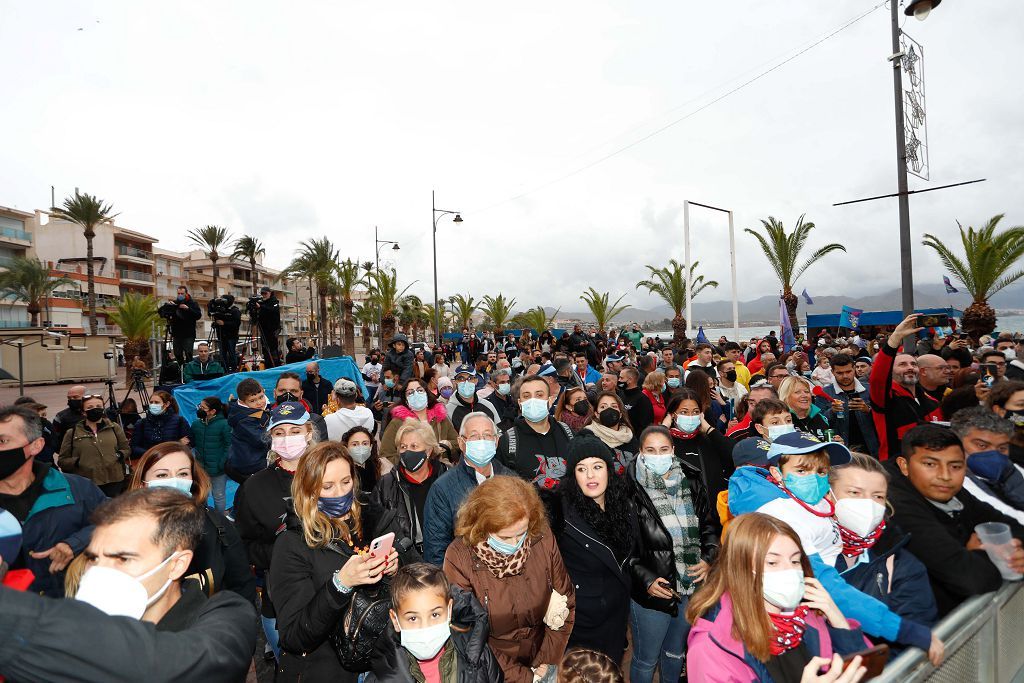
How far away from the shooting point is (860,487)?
2.79m

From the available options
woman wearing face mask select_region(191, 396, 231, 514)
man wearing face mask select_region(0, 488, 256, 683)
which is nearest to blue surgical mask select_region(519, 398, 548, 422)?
man wearing face mask select_region(0, 488, 256, 683)

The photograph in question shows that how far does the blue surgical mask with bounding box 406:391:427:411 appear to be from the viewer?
6680 mm

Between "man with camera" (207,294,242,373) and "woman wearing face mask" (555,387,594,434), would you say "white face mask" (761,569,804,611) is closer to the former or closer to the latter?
"woman wearing face mask" (555,387,594,434)

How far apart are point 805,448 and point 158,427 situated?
7.01 metres

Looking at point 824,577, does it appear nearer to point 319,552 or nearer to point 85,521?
point 319,552

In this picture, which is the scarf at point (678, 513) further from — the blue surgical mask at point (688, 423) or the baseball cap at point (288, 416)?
the baseball cap at point (288, 416)

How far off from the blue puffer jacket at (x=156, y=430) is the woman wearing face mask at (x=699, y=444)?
5712 millimetres

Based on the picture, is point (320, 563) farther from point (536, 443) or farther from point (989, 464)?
point (989, 464)

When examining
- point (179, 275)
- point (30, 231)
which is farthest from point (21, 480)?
point (179, 275)

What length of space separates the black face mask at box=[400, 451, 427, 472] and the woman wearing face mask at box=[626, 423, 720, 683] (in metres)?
1.60

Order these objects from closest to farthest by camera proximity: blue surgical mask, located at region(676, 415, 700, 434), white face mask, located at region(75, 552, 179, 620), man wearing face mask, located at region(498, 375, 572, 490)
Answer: white face mask, located at region(75, 552, 179, 620) < man wearing face mask, located at region(498, 375, 572, 490) < blue surgical mask, located at region(676, 415, 700, 434)

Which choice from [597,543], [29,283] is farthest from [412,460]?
[29,283]

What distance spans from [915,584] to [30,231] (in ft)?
250

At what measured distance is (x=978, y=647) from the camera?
271 centimetres
